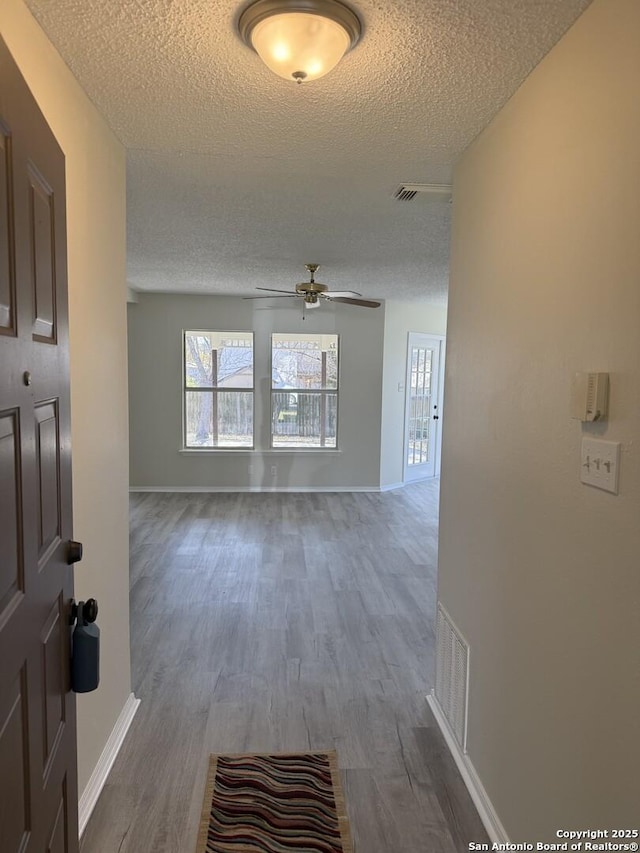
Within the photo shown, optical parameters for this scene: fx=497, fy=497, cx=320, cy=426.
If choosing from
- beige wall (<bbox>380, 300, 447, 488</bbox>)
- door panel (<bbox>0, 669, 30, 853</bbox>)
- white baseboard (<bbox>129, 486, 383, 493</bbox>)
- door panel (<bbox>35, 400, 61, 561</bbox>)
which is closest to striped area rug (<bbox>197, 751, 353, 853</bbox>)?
door panel (<bbox>0, 669, 30, 853</bbox>)

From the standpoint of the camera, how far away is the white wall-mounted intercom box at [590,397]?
112 centimetres

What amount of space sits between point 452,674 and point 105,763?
4.58ft

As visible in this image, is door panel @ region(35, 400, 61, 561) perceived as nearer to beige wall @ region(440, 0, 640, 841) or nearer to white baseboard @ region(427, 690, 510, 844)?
beige wall @ region(440, 0, 640, 841)

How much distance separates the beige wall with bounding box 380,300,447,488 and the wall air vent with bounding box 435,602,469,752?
4522mm

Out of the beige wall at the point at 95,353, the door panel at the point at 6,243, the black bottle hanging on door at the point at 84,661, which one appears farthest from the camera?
the beige wall at the point at 95,353

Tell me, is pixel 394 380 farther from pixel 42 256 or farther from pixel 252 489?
pixel 42 256

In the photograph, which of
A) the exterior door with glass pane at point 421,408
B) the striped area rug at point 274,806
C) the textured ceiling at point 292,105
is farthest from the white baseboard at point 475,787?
the exterior door with glass pane at point 421,408

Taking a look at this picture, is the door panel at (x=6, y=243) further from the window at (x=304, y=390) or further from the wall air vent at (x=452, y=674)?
the window at (x=304, y=390)

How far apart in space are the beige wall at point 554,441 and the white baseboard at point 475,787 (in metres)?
0.04

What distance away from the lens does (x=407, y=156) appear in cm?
210

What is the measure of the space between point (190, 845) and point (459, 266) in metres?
2.32

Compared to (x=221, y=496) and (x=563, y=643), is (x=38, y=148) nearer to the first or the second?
(x=563, y=643)

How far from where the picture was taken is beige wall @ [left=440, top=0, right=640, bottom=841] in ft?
3.48

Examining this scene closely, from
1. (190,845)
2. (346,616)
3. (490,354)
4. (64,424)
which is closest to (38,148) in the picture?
(64,424)
